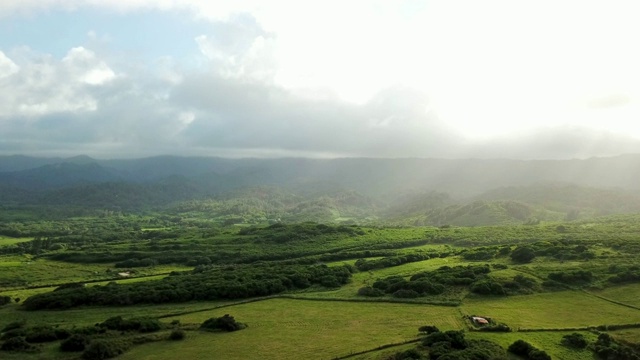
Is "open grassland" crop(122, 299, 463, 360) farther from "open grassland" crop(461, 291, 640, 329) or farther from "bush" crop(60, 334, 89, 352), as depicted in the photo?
"open grassland" crop(461, 291, 640, 329)

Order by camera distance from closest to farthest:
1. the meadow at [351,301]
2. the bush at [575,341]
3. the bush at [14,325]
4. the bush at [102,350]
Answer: the bush at [102,350] → the bush at [575,341] → the meadow at [351,301] → the bush at [14,325]

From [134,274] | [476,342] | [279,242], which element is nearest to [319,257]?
[279,242]

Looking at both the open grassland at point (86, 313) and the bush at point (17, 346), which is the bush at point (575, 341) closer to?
the open grassland at point (86, 313)

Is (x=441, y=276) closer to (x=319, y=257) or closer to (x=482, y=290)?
(x=482, y=290)

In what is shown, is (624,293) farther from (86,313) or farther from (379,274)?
(86,313)

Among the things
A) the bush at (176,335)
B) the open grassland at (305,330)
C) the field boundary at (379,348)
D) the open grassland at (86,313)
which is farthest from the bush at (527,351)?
the open grassland at (86,313)
